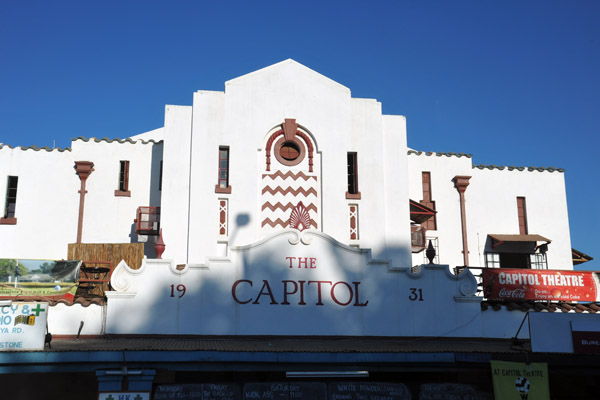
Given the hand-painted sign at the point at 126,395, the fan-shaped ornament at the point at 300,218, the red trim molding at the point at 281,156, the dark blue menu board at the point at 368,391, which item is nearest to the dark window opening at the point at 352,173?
the red trim molding at the point at 281,156

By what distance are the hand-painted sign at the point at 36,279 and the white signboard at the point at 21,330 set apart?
169 inches

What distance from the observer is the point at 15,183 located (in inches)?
1101

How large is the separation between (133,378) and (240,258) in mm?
5596

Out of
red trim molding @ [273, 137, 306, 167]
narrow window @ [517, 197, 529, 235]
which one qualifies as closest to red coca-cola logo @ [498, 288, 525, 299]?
red trim molding @ [273, 137, 306, 167]

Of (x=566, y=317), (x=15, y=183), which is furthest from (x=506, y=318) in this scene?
(x=15, y=183)

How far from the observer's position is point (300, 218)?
23.9 metres

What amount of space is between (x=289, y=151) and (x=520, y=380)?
12.1 meters

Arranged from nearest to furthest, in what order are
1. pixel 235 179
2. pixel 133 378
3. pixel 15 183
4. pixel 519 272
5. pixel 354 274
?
pixel 133 378
pixel 354 274
pixel 519 272
pixel 235 179
pixel 15 183

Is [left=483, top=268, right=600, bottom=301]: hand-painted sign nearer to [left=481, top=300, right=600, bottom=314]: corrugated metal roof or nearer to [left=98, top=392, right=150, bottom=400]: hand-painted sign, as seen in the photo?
[left=481, top=300, right=600, bottom=314]: corrugated metal roof

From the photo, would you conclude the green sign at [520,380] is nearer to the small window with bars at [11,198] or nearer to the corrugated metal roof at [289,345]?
the corrugated metal roof at [289,345]

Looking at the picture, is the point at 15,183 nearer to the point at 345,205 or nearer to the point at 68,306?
the point at 68,306

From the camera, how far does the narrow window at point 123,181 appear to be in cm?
2769

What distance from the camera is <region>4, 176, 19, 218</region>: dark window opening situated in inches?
1089

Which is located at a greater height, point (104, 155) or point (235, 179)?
point (104, 155)
